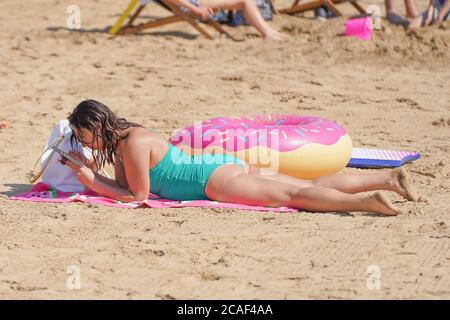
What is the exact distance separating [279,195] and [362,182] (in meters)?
0.53

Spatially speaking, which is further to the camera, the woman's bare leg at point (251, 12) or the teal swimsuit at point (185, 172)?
the woman's bare leg at point (251, 12)

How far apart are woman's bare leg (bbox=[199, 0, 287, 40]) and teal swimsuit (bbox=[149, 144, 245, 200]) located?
4572 mm

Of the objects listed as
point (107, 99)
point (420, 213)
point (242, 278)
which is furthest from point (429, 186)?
point (107, 99)

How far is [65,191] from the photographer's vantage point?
5.66 metres

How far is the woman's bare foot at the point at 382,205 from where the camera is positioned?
5.09 metres

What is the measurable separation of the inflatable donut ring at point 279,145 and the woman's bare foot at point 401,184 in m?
0.53

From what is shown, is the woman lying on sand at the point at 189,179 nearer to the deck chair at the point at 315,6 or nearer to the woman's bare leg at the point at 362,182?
the woman's bare leg at the point at 362,182

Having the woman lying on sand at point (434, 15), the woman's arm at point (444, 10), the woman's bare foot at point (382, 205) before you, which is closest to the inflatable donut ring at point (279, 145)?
the woman's bare foot at point (382, 205)

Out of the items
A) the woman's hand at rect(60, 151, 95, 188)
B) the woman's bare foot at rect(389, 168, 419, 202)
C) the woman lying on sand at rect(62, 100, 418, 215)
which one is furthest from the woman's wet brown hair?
the woman's bare foot at rect(389, 168, 419, 202)

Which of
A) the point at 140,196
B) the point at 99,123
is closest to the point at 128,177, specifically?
the point at 140,196

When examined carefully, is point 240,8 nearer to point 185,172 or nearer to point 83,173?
point 185,172

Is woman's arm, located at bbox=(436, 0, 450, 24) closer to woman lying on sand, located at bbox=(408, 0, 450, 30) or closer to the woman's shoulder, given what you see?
woman lying on sand, located at bbox=(408, 0, 450, 30)
